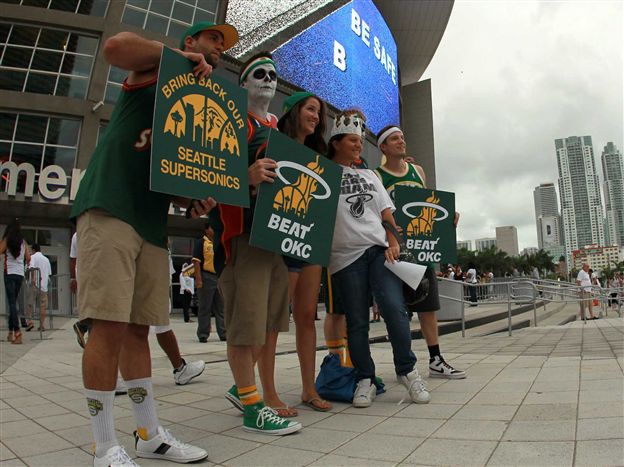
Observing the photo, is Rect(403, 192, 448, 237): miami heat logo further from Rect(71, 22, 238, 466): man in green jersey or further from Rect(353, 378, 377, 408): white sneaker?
Rect(71, 22, 238, 466): man in green jersey

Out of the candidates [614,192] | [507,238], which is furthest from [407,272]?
[507,238]

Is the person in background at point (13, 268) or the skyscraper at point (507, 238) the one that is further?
the skyscraper at point (507, 238)

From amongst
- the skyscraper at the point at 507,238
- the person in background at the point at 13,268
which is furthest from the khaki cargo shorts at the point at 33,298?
the skyscraper at the point at 507,238

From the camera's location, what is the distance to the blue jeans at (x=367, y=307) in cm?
329

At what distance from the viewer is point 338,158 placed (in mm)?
3637

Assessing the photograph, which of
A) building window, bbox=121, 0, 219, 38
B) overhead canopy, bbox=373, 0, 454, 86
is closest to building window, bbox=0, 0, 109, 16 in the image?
building window, bbox=121, 0, 219, 38

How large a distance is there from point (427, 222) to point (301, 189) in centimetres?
187

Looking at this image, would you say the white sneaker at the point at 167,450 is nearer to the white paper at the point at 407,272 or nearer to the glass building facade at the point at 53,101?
the white paper at the point at 407,272

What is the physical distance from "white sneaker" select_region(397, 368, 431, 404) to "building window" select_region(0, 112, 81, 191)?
1776 cm

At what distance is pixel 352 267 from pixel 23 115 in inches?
734

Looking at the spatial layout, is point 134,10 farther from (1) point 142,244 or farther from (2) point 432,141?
(2) point 432,141

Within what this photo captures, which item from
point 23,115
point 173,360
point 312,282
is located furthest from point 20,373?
point 23,115

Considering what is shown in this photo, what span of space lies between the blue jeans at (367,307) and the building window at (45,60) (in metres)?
18.4

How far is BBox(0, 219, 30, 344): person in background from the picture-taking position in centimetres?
768
